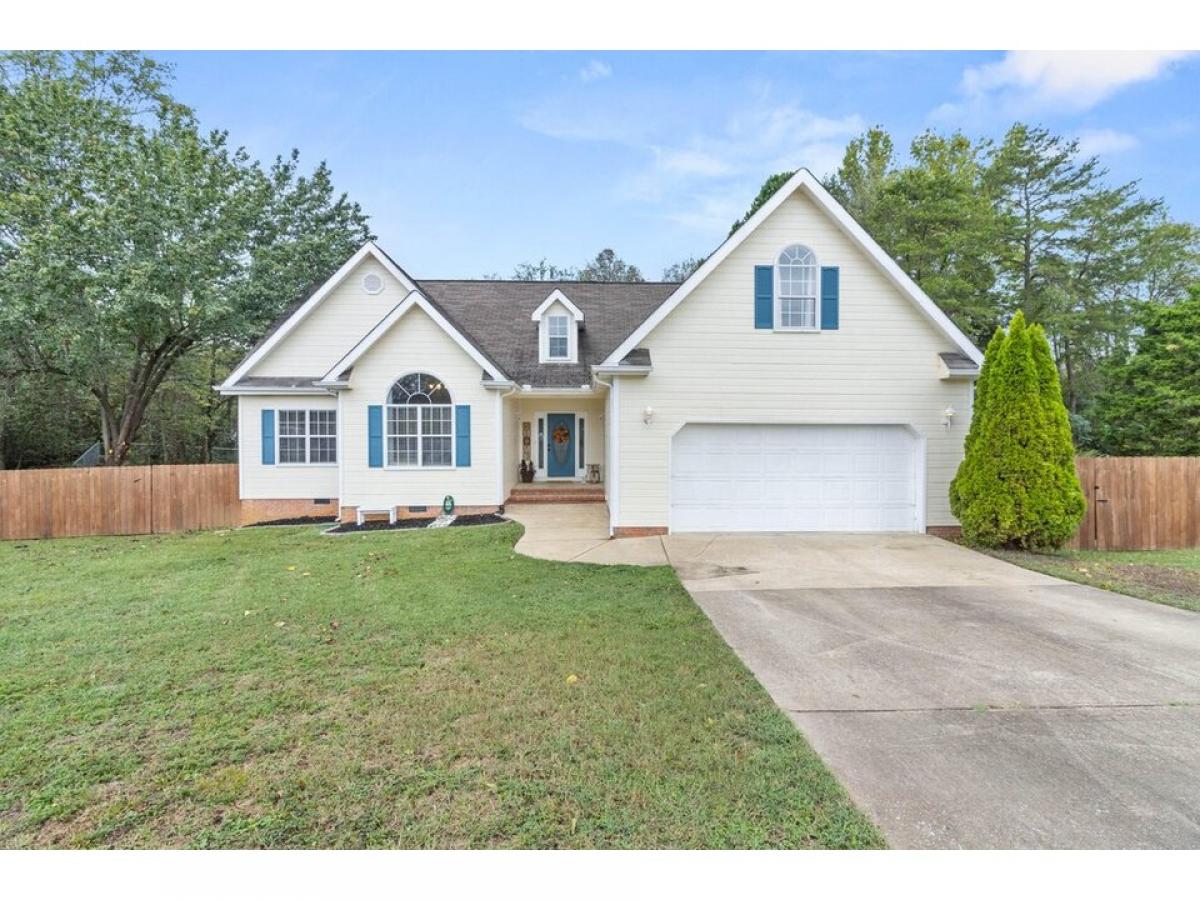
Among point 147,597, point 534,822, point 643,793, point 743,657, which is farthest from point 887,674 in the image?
point 147,597

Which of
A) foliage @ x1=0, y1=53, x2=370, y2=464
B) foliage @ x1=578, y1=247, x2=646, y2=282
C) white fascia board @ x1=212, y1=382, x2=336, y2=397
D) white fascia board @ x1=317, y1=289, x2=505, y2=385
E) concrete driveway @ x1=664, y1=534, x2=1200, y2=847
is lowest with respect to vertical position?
concrete driveway @ x1=664, y1=534, x2=1200, y2=847

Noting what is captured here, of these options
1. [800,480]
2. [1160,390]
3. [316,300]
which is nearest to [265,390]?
[316,300]

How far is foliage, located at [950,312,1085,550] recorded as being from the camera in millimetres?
8797

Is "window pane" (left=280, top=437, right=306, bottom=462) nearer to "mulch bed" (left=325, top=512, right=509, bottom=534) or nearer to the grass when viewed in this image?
"mulch bed" (left=325, top=512, right=509, bottom=534)

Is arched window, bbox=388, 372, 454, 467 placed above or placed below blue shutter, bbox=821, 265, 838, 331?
below

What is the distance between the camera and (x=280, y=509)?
13.8 meters

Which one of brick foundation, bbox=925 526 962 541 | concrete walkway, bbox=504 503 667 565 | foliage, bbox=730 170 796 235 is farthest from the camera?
foliage, bbox=730 170 796 235

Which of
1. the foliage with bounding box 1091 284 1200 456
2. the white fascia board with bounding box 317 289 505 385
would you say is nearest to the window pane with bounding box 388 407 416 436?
the white fascia board with bounding box 317 289 505 385

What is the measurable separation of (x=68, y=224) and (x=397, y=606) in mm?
16779

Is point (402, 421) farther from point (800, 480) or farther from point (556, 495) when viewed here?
point (800, 480)

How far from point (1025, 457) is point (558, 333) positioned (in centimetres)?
1075

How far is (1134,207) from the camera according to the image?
21.0 metres

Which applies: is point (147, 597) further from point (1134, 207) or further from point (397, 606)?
point (1134, 207)

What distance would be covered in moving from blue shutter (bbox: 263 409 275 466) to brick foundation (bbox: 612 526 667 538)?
9501 mm
